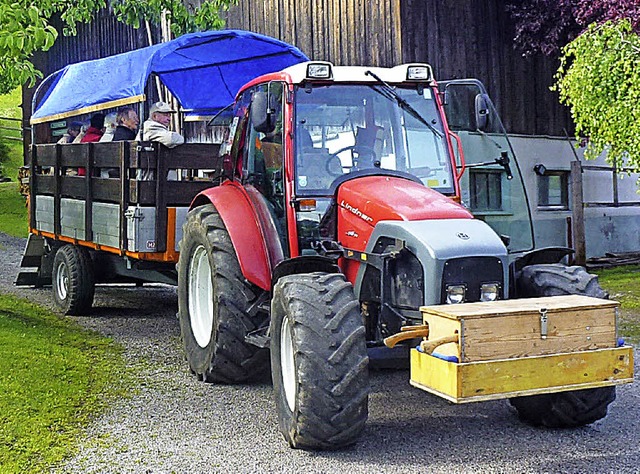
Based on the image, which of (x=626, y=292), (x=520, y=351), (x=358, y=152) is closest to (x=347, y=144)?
(x=358, y=152)

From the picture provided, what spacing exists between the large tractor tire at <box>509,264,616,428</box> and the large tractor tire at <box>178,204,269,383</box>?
6.87ft

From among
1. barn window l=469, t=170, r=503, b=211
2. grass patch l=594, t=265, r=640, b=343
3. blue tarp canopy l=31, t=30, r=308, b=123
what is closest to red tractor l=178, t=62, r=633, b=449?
grass patch l=594, t=265, r=640, b=343

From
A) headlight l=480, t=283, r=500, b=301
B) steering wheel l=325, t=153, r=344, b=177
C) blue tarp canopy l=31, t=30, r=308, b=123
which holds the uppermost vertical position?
blue tarp canopy l=31, t=30, r=308, b=123

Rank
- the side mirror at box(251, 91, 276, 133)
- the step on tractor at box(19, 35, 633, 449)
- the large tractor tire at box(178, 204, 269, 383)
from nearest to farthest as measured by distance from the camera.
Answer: the step on tractor at box(19, 35, 633, 449) → the side mirror at box(251, 91, 276, 133) → the large tractor tire at box(178, 204, 269, 383)

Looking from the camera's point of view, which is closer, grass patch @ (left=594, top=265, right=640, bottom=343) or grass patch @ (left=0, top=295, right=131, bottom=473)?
grass patch @ (left=0, top=295, right=131, bottom=473)

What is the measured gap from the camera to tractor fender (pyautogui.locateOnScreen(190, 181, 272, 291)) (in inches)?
280

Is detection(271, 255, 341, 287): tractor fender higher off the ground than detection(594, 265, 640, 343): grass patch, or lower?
higher

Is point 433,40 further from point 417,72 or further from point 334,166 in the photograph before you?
point 334,166

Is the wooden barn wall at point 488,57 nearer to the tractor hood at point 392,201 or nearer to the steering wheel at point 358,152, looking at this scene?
the steering wheel at point 358,152

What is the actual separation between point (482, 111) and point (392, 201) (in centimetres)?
112

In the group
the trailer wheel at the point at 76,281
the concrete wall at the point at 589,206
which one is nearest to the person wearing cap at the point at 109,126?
the trailer wheel at the point at 76,281

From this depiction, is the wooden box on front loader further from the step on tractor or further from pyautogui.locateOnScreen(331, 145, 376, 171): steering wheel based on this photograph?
pyautogui.locateOnScreen(331, 145, 376, 171): steering wheel

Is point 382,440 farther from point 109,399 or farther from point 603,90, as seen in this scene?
point 603,90

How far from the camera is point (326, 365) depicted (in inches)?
219
